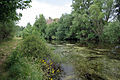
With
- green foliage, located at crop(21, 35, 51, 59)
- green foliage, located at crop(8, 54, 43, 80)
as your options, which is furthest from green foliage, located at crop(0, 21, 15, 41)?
green foliage, located at crop(8, 54, 43, 80)

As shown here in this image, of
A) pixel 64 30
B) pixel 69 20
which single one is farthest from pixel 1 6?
pixel 64 30

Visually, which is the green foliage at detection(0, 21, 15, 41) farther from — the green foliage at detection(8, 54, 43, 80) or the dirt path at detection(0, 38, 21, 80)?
the green foliage at detection(8, 54, 43, 80)

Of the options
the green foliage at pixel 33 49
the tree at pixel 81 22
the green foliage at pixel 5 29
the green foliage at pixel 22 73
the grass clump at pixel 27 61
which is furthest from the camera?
the tree at pixel 81 22

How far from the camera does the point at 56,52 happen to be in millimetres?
9008

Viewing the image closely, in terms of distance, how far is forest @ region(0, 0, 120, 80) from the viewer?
10.2 ft

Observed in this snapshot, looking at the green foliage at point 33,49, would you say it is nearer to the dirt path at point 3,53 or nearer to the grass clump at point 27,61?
the grass clump at point 27,61

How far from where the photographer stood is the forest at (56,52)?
10.2 ft

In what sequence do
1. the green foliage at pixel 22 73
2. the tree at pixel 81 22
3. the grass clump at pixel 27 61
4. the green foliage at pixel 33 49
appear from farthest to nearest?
the tree at pixel 81 22, the green foliage at pixel 33 49, the grass clump at pixel 27 61, the green foliage at pixel 22 73

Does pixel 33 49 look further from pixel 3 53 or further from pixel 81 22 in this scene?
pixel 81 22

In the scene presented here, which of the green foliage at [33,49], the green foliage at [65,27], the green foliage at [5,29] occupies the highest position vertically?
the green foliage at [65,27]

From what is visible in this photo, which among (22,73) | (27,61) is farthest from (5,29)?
(22,73)

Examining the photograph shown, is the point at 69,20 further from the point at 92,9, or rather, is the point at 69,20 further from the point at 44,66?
the point at 44,66

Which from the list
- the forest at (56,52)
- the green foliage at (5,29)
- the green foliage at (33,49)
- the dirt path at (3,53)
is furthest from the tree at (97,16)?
the dirt path at (3,53)

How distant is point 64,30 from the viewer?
3338 cm
